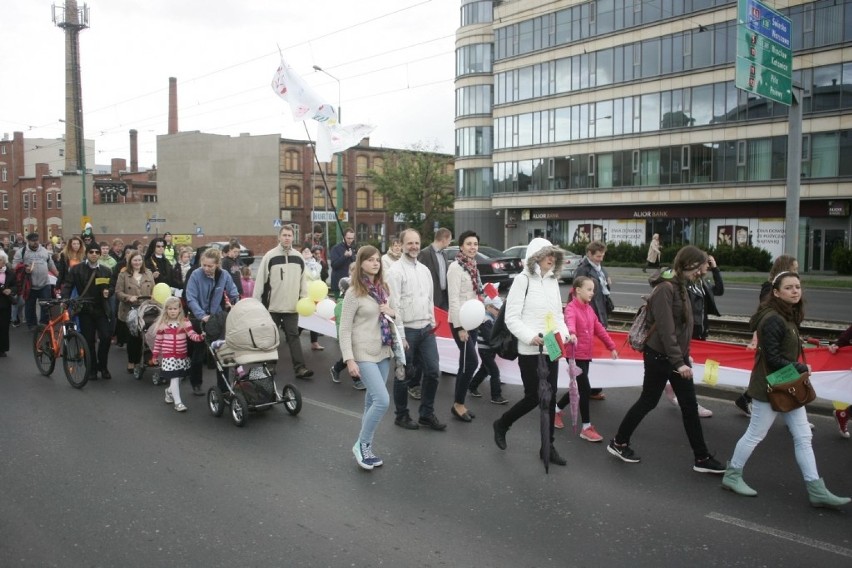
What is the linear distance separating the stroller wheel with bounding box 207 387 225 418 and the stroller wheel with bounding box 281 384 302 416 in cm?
66

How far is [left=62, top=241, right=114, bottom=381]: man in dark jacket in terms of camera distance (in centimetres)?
956

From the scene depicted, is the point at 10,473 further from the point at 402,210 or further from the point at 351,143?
the point at 402,210

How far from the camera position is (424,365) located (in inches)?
277

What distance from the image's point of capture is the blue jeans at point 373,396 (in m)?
5.78

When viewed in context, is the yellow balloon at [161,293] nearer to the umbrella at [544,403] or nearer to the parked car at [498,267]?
the umbrella at [544,403]

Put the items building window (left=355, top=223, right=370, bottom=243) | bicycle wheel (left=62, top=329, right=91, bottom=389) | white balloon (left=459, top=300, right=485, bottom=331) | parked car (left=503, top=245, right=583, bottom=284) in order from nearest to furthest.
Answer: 1. white balloon (left=459, top=300, right=485, bottom=331)
2. bicycle wheel (left=62, top=329, right=91, bottom=389)
3. parked car (left=503, top=245, right=583, bottom=284)
4. building window (left=355, top=223, right=370, bottom=243)

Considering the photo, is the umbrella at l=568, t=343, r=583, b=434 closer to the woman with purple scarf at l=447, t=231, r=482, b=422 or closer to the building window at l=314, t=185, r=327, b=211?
the woman with purple scarf at l=447, t=231, r=482, b=422

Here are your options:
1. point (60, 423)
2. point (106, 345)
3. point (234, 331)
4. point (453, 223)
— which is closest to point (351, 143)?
point (106, 345)

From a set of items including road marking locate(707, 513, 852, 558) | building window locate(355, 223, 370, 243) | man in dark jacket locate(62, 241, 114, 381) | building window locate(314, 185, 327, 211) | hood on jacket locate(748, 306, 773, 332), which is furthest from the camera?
building window locate(355, 223, 370, 243)

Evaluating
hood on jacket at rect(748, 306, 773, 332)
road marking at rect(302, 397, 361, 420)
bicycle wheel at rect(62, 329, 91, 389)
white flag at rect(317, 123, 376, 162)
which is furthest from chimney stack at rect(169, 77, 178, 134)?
hood on jacket at rect(748, 306, 773, 332)

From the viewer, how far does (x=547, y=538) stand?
4578 millimetres

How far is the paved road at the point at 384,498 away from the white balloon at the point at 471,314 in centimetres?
105

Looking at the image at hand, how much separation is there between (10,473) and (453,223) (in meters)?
58.7

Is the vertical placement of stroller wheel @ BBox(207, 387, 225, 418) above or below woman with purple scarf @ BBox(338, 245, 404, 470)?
below
